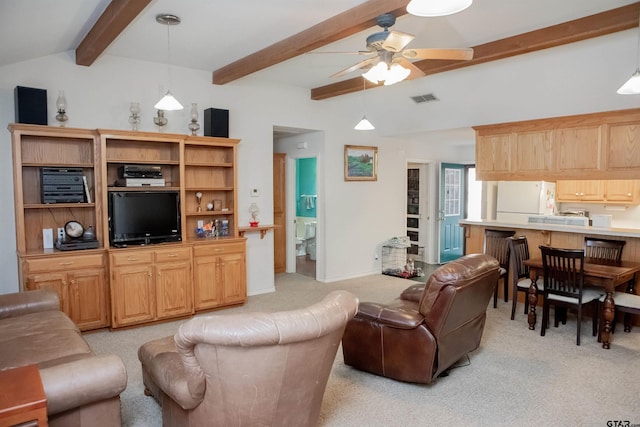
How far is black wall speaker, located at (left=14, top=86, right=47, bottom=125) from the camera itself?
3986 millimetres

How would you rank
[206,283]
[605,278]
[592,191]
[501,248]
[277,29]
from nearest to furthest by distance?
[277,29] → [605,278] → [206,283] → [501,248] → [592,191]

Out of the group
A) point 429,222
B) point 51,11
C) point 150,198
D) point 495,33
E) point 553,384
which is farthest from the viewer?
point 429,222

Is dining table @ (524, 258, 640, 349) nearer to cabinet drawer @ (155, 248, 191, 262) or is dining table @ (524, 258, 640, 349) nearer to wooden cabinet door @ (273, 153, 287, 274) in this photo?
cabinet drawer @ (155, 248, 191, 262)

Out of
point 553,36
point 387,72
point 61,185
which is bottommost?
point 61,185

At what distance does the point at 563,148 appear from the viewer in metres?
5.36

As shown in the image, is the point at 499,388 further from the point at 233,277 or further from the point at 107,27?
the point at 107,27

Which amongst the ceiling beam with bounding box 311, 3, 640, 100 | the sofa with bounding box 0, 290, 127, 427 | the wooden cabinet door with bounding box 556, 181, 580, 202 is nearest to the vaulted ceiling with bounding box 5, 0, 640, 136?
the ceiling beam with bounding box 311, 3, 640, 100

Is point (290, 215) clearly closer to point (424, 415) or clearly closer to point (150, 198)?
point (150, 198)

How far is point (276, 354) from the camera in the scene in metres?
1.96

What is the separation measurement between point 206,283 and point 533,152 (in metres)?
4.51

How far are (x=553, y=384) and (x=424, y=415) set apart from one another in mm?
1171

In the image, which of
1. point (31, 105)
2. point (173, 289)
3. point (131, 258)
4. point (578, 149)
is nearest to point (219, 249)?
point (173, 289)

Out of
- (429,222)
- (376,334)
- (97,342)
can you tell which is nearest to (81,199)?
(97,342)

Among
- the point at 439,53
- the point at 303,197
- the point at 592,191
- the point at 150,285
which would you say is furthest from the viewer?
the point at 303,197
